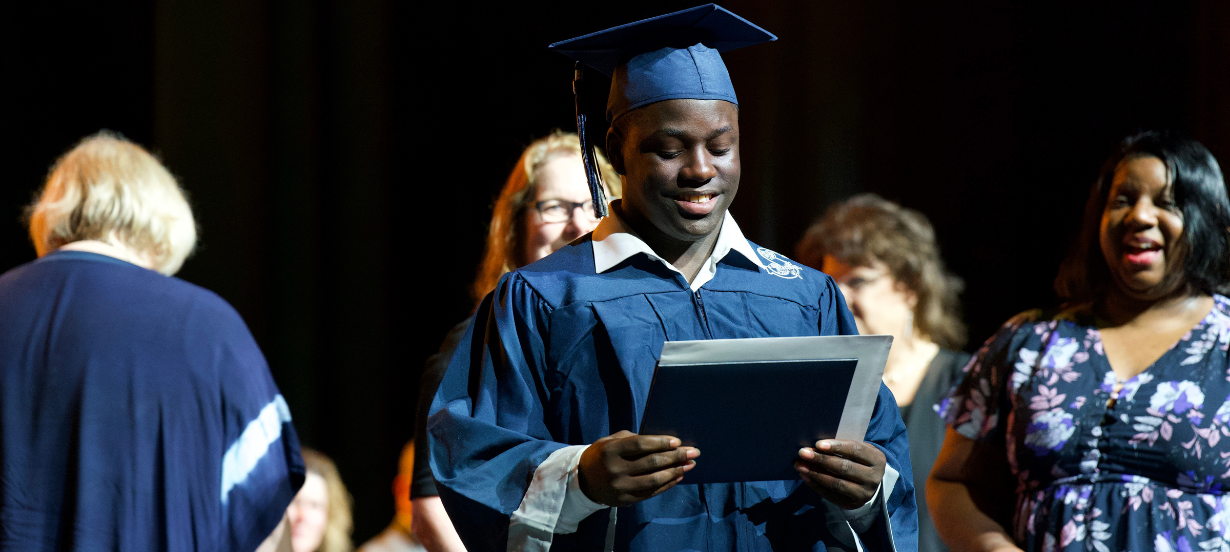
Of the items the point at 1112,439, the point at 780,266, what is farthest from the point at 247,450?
the point at 1112,439

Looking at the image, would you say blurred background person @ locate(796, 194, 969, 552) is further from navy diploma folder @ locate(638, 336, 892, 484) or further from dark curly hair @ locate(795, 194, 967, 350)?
navy diploma folder @ locate(638, 336, 892, 484)

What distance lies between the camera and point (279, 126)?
4.47m

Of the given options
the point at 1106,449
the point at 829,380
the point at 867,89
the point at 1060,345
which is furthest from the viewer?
the point at 867,89

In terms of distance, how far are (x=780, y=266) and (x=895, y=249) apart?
5.33ft

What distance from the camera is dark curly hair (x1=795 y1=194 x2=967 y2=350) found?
332cm

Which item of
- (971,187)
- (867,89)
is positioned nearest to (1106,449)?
(971,187)

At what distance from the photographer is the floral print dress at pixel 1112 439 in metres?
2.18

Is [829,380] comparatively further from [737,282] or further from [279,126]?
[279,126]

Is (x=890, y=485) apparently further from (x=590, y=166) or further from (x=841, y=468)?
(x=590, y=166)

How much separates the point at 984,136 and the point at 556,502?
10.3 ft

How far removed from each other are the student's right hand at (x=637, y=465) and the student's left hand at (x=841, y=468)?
0.54ft

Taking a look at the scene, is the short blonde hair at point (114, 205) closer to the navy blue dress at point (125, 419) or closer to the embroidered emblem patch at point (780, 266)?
the navy blue dress at point (125, 419)

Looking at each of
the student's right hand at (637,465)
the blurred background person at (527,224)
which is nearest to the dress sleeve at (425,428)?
the blurred background person at (527,224)

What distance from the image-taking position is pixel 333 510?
3992 millimetres
